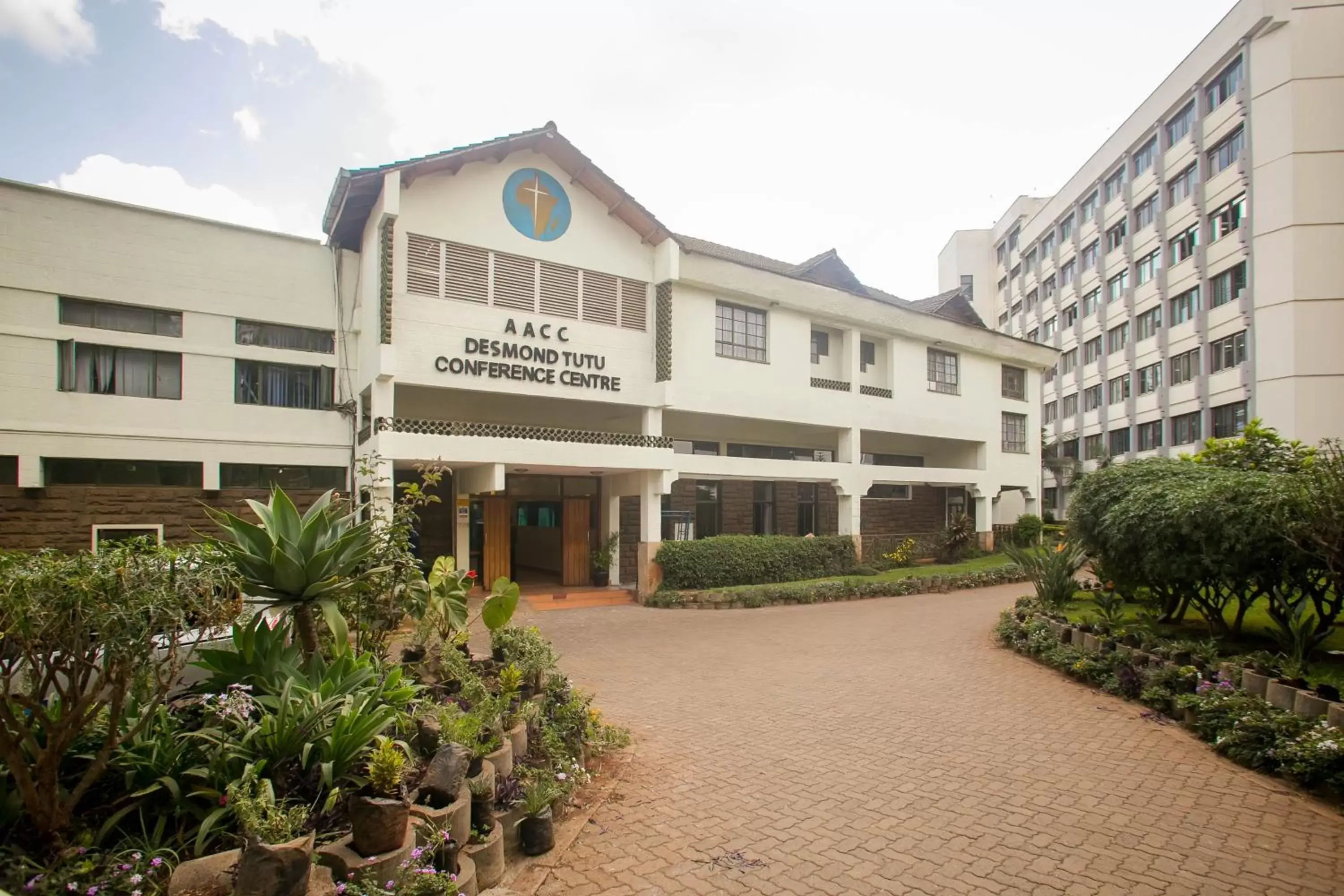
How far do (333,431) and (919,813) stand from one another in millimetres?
15025

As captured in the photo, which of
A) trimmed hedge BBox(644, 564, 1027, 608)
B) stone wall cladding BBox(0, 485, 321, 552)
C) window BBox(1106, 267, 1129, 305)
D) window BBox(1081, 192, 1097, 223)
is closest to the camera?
stone wall cladding BBox(0, 485, 321, 552)

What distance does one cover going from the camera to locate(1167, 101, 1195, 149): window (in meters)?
32.6

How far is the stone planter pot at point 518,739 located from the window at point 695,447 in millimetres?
14643

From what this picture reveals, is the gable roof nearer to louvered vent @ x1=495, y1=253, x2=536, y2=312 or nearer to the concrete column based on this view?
louvered vent @ x1=495, y1=253, x2=536, y2=312

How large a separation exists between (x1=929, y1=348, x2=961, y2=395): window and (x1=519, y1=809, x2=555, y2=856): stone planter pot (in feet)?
74.3

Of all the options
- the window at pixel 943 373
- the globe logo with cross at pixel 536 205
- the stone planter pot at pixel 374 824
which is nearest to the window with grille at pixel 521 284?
the globe logo with cross at pixel 536 205

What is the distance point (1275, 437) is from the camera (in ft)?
41.8

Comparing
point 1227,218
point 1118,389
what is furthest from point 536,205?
point 1118,389

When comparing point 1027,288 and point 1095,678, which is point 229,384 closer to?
point 1095,678

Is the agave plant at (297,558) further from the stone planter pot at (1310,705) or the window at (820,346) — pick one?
the window at (820,346)

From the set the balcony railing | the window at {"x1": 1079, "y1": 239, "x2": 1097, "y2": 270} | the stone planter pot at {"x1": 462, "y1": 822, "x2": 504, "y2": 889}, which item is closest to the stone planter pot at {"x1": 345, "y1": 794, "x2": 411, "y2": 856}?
the stone planter pot at {"x1": 462, "y1": 822, "x2": 504, "y2": 889}

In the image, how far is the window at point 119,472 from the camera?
1369 cm

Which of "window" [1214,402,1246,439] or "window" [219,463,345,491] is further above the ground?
"window" [1214,402,1246,439]

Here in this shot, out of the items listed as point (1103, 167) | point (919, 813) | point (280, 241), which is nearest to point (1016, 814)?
point (919, 813)
